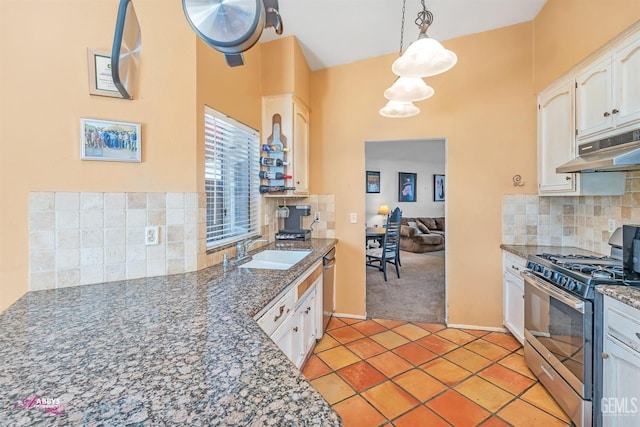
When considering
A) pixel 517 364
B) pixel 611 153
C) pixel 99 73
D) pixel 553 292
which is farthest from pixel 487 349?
pixel 99 73

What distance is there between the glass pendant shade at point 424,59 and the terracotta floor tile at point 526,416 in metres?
2.10

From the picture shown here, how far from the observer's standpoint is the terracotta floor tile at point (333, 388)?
6.33 ft

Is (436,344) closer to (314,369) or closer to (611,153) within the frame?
(314,369)

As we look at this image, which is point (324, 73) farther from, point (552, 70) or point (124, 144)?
point (124, 144)

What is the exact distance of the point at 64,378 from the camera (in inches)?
28.5

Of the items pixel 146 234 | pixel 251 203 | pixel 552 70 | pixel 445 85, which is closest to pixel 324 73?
pixel 445 85

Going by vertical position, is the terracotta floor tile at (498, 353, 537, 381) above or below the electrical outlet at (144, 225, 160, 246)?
below

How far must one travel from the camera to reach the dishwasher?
272 cm

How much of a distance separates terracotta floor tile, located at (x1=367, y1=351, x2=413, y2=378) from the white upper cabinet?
2124 mm

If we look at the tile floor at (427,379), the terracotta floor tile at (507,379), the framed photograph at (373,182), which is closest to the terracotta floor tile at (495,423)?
the tile floor at (427,379)

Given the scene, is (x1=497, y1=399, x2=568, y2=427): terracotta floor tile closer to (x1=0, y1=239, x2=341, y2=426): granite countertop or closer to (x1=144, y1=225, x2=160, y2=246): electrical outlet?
(x1=0, y1=239, x2=341, y2=426): granite countertop

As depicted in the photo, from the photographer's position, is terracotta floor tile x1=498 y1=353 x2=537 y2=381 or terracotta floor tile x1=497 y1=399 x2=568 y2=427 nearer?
terracotta floor tile x1=497 y1=399 x2=568 y2=427

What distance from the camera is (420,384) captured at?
6.73ft

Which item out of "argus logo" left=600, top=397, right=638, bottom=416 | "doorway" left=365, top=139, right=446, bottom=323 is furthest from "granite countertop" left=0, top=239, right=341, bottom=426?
"doorway" left=365, top=139, right=446, bottom=323
